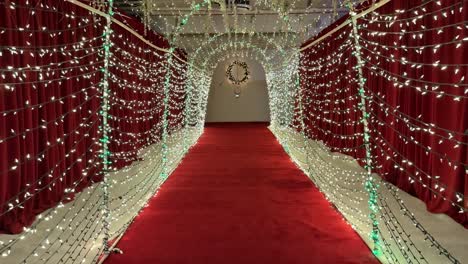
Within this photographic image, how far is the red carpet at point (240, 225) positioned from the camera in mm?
2539

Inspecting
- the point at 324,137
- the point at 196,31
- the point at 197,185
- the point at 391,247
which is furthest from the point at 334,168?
the point at 196,31

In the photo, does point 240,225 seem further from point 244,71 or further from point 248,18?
point 244,71

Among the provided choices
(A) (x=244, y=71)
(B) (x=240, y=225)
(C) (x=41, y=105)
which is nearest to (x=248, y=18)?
(A) (x=244, y=71)

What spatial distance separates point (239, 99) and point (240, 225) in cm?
1252

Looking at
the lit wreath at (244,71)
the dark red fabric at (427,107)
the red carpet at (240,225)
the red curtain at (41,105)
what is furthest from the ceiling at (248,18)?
the red carpet at (240,225)

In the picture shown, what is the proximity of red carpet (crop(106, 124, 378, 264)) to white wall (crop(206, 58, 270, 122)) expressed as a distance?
10.3 metres

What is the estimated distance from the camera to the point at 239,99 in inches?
611

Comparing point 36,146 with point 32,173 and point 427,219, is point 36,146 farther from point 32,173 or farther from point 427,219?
point 427,219

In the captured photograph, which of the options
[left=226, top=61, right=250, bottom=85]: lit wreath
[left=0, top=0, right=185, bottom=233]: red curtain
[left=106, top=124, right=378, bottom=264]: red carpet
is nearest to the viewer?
[left=106, top=124, right=378, bottom=264]: red carpet

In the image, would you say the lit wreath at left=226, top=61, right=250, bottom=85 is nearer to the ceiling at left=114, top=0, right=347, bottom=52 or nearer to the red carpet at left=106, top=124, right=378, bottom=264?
the ceiling at left=114, top=0, right=347, bottom=52

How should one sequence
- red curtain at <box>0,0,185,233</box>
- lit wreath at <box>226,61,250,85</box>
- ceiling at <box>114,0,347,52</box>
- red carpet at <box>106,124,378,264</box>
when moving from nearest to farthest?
red carpet at <box>106,124,378,264</box>, red curtain at <box>0,0,185,233</box>, ceiling at <box>114,0,347,52</box>, lit wreath at <box>226,61,250,85</box>

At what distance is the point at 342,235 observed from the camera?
9.49ft

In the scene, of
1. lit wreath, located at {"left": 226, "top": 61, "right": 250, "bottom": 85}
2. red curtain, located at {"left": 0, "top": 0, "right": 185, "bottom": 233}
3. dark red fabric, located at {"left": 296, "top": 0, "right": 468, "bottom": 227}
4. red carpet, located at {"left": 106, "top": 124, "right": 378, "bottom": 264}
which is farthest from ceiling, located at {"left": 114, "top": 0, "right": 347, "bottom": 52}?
red carpet, located at {"left": 106, "top": 124, "right": 378, "bottom": 264}

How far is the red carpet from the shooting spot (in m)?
2.54
